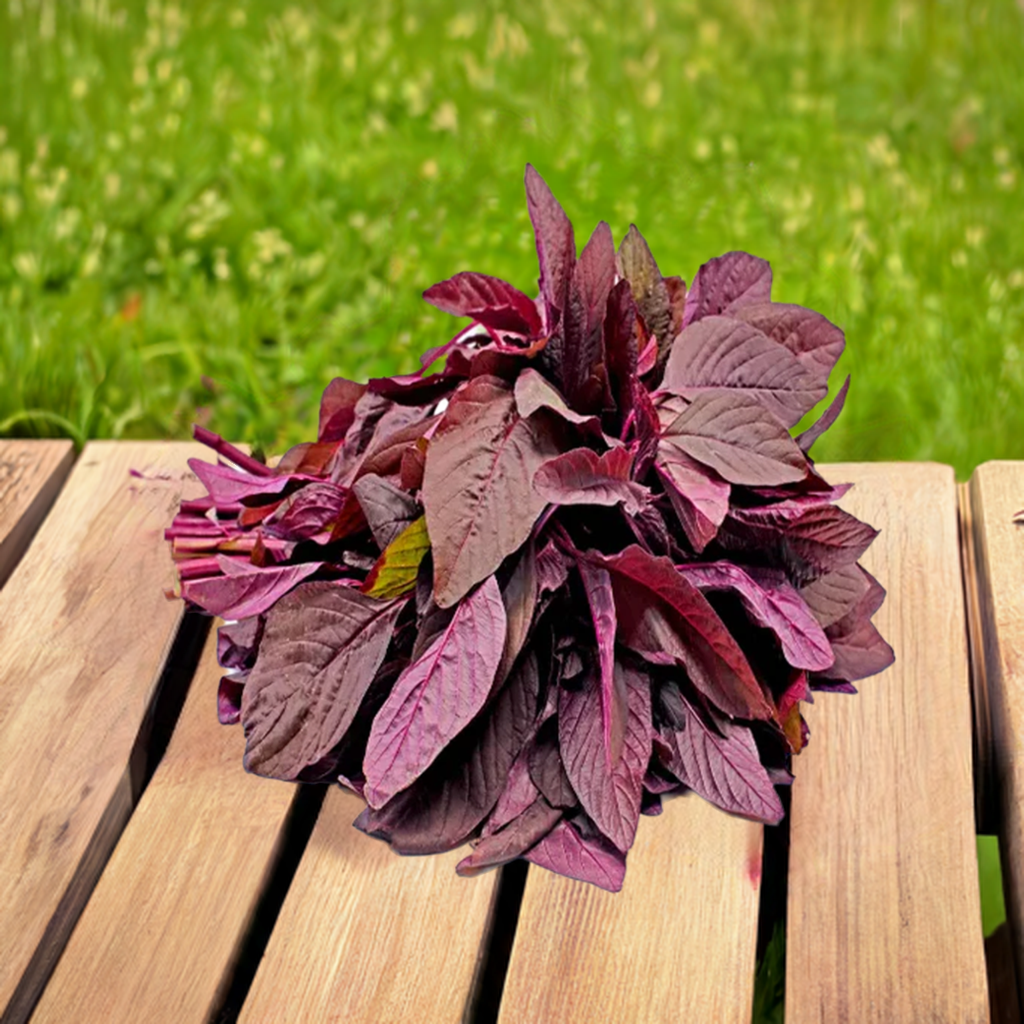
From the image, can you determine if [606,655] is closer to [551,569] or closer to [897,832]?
[551,569]

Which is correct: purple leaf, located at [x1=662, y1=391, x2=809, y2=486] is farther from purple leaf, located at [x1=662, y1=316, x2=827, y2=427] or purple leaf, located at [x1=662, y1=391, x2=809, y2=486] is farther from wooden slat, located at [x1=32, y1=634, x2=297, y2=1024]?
wooden slat, located at [x1=32, y1=634, x2=297, y2=1024]

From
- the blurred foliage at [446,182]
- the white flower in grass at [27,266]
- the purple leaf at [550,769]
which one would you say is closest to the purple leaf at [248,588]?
the purple leaf at [550,769]

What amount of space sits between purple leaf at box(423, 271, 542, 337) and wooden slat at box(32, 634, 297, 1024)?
451mm

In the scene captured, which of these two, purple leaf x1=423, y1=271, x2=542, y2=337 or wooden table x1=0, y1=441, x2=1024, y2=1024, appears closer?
wooden table x1=0, y1=441, x2=1024, y2=1024

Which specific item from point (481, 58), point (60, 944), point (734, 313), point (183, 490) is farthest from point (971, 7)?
point (60, 944)

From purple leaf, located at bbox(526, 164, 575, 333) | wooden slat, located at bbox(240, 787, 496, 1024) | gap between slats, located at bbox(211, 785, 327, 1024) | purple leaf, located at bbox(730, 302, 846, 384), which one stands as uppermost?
purple leaf, located at bbox(526, 164, 575, 333)

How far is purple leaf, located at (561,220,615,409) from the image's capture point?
39.8 inches

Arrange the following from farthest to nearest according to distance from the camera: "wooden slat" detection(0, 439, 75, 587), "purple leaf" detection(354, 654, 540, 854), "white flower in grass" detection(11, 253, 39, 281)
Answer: "white flower in grass" detection(11, 253, 39, 281) < "wooden slat" detection(0, 439, 75, 587) < "purple leaf" detection(354, 654, 540, 854)

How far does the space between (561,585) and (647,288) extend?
307 mm

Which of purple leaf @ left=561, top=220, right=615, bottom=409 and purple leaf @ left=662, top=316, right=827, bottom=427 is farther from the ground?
purple leaf @ left=561, top=220, right=615, bottom=409

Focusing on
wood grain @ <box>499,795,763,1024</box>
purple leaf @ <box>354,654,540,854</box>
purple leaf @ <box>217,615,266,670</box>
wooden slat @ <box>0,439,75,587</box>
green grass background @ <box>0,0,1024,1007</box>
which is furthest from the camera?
green grass background @ <box>0,0,1024,1007</box>

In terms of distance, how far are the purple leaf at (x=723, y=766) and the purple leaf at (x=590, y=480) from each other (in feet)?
0.67

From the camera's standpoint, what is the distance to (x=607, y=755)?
0.97 meters

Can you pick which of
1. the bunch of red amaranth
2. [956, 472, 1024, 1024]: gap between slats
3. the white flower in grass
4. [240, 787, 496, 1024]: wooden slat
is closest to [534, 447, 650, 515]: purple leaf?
the bunch of red amaranth
